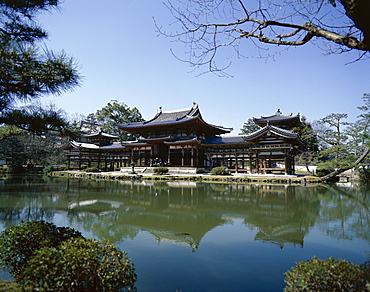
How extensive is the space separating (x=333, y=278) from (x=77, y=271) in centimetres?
324

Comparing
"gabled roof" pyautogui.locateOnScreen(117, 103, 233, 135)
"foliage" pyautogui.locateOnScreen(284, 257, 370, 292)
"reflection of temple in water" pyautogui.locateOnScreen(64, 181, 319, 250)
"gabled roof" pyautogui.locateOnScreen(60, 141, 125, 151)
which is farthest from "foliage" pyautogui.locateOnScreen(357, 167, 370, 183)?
"gabled roof" pyautogui.locateOnScreen(60, 141, 125, 151)

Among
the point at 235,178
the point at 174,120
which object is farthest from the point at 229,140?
the point at 174,120

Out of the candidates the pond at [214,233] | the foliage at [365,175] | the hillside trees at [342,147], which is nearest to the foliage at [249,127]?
the hillside trees at [342,147]

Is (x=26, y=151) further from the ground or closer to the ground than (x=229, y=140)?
closer to the ground

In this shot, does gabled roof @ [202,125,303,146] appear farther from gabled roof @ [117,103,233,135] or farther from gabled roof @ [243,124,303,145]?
gabled roof @ [117,103,233,135]

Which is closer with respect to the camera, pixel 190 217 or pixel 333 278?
pixel 333 278

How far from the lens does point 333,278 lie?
118 inches

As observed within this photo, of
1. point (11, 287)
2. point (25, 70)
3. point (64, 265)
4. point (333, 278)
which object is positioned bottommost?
point (11, 287)

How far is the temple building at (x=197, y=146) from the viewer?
25.8 metres

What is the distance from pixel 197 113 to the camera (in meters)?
33.6

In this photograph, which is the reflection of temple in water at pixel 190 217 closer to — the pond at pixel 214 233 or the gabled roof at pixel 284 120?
the pond at pixel 214 233

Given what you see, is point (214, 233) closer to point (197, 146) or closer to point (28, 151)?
point (197, 146)

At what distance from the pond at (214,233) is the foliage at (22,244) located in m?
0.23

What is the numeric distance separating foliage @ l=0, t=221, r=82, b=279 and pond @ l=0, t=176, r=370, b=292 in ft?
0.77
